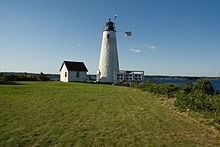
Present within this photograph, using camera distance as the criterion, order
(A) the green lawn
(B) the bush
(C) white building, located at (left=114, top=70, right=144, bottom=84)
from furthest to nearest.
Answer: (C) white building, located at (left=114, top=70, right=144, bottom=84), (B) the bush, (A) the green lawn

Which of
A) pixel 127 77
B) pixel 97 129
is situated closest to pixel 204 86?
pixel 97 129

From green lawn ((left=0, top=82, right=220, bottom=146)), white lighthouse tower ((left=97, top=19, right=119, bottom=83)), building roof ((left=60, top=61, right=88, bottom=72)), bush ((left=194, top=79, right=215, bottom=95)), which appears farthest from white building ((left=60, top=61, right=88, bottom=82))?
green lawn ((left=0, top=82, right=220, bottom=146))

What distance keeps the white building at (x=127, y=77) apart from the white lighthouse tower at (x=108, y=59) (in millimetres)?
733

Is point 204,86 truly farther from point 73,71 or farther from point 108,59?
point 73,71

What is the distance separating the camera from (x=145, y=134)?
761 cm

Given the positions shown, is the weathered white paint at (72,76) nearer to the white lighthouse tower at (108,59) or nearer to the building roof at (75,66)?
the building roof at (75,66)

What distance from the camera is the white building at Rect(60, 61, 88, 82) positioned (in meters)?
41.4

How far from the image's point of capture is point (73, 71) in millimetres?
41562

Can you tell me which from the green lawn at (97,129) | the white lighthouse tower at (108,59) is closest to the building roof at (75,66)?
the white lighthouse tower at (108,59)

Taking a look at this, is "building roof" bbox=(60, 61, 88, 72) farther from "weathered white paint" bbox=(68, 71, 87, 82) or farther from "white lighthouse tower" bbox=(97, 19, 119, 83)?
"white lighthouse tower" bbox=(97, 19, 119, 83)

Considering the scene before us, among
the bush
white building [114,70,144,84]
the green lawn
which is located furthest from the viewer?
white building [114,70,144,84]

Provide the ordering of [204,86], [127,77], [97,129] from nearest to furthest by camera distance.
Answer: [97,129]
[204,86]
[127,77]

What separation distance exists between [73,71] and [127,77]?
28.7 feet

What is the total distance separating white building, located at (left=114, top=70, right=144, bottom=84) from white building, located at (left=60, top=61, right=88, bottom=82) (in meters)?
6.72
